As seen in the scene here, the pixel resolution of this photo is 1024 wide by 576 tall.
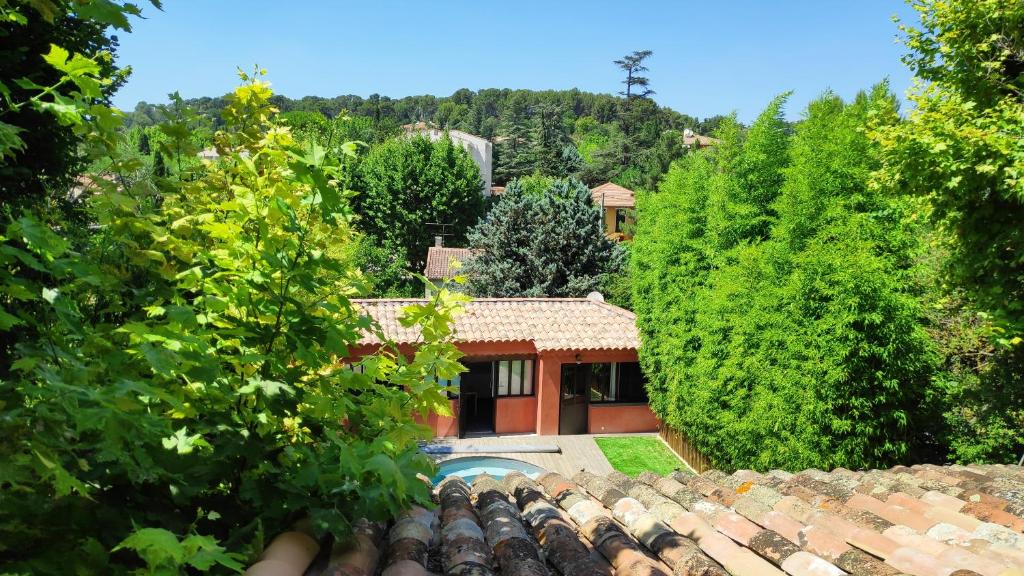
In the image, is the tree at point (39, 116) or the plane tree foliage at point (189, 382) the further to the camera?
the tree at point (39, 116)

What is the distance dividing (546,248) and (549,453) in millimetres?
8948

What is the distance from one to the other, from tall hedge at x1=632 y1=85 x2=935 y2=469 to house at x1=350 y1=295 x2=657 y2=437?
3.86 m

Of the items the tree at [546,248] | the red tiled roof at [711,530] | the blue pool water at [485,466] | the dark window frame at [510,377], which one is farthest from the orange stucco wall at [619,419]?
the red tiled roof at [711,530]

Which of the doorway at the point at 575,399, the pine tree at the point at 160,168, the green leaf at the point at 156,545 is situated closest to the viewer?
the green leaf at the point at 156,545

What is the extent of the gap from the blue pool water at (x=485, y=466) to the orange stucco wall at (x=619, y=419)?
3.20 meters

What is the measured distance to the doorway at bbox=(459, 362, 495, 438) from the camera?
1642 centimetres

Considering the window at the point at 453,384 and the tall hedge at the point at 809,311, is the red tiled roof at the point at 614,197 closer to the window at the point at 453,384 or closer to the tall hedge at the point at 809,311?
the window at the point at 453,384

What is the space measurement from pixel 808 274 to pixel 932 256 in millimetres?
2120

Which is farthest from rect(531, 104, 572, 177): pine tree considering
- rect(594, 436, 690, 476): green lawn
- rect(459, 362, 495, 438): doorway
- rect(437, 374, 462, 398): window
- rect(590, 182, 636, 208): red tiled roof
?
rect(437, 374, 462, 398): window

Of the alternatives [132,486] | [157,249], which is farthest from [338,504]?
[157,249]

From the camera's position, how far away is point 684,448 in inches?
590

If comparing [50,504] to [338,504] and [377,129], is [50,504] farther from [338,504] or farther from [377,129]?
[377,129]

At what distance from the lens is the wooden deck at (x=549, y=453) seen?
47.5ft

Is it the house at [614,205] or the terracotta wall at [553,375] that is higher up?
the house at [614,205]
